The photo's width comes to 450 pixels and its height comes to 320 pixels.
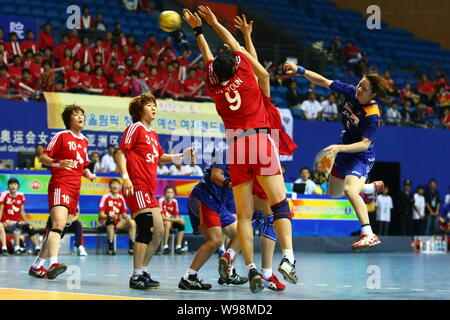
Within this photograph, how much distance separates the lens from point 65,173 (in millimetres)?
10695

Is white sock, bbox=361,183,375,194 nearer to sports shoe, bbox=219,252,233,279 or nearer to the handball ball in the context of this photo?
sports shoe, bbox=219,252,233,279

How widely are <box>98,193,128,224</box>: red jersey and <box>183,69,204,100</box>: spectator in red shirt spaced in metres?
4.29

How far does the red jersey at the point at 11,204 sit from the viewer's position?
1747cm

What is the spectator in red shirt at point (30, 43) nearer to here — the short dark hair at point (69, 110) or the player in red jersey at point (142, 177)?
the short dark hair at point (69, 110)

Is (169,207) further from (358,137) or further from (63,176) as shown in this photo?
(358,137)

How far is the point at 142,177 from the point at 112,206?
370 inches

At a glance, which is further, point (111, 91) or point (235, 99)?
point (111, 91)

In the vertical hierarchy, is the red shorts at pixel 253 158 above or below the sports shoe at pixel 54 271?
above

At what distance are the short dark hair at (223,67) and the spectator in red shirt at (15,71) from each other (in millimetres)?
12525

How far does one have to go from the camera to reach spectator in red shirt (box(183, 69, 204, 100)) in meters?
21.9

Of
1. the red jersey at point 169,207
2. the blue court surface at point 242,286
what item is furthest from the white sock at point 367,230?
the red jersey at point 169,207

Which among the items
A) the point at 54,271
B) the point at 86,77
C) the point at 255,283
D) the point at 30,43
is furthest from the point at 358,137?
the point at 30,43

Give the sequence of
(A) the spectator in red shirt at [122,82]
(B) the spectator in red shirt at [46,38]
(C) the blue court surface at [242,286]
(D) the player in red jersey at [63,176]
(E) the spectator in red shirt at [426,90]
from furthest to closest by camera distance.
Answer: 1. (E) the spectator in red shirt at [426,90]
2. (B) the spectator in red shirt at [46,38]
3. (A) the spectator in red shirt at [122,82]
4. (D) the player in red jersey at [63,176]
5. (C) the blue court surface at [242,286]
